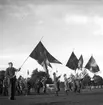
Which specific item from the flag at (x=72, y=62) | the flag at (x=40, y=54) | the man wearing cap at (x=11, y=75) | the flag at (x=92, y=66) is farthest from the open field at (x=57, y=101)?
the flag at (x=92, y=66)

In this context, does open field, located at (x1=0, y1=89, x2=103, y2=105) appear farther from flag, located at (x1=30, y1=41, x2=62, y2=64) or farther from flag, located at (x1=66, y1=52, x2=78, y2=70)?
flag, located at (x1=66, y1=52, x2=78, y2=70)

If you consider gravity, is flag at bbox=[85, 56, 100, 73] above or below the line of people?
above

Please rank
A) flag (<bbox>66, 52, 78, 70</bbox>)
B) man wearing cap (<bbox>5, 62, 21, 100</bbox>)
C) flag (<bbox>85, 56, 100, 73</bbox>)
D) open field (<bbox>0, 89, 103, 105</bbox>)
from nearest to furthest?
open field (<bbox>0, 89, 103, 105</bbox>), man wearing cap (<bbox>5, 62, 21, 100</bbox>), flag (<bbox>66, 52, 78, 70</bbox>), flag (<bbox>85, 56, 100, 73</bbox>)

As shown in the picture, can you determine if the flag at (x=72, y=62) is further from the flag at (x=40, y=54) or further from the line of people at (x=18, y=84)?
the flag at (x=40, y=54)

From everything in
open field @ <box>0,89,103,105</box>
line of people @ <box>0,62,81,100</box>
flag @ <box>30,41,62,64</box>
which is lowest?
open field @ <box>0,89,103,105</box>

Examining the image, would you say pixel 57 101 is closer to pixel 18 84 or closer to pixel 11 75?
pixel 11 75

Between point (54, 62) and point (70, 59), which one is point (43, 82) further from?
point (54, 62)

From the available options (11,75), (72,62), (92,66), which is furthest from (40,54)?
(92,66)

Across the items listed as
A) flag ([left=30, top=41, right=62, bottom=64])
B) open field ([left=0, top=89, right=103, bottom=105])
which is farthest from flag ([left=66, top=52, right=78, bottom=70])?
flag ([left=30, top=41, right=62, bottom=64])

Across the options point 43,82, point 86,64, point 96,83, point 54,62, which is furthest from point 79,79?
point 96,83

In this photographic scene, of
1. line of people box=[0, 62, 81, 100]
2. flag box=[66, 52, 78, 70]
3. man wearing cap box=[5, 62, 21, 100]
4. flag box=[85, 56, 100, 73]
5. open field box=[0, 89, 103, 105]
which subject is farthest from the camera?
flag box=[85, 56, 100, 73]

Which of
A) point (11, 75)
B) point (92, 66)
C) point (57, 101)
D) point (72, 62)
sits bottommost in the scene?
point (57, 101)

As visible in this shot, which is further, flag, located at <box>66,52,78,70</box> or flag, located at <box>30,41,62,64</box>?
flag, located at <box>66,52,78,70</box>

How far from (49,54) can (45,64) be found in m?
0.59
